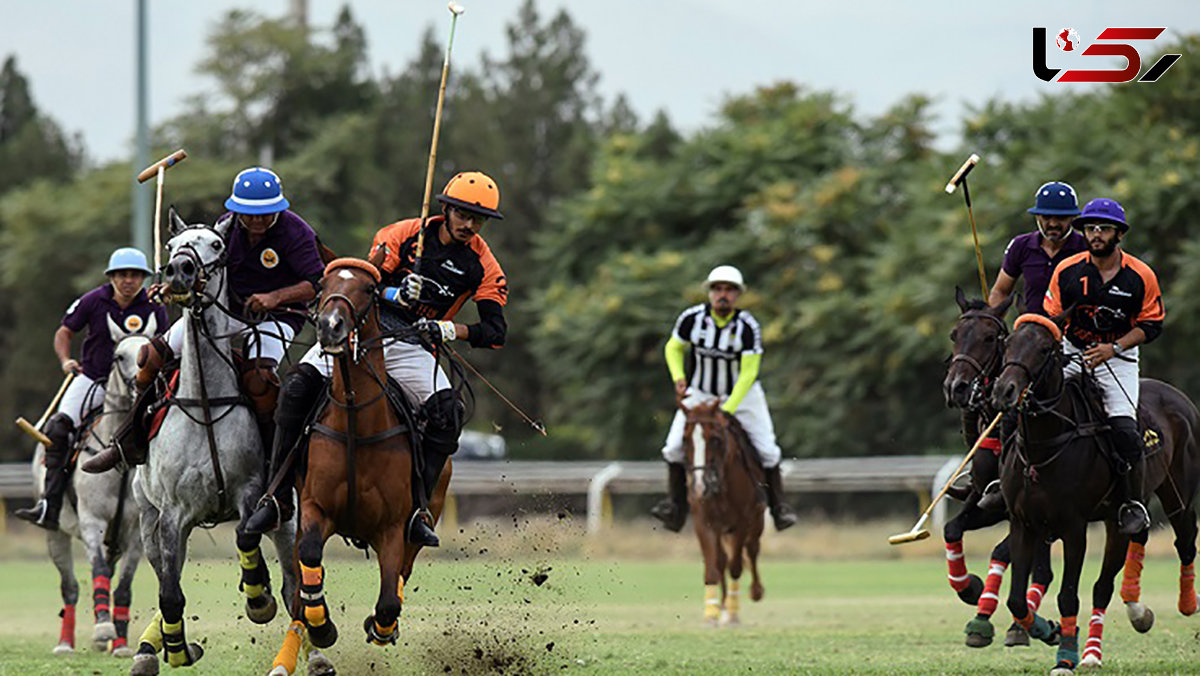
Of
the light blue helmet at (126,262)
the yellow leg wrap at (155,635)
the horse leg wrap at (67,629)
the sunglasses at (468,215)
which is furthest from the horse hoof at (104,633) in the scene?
the sunglasses at (468,215)

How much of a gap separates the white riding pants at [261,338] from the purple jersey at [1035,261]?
15.8ft

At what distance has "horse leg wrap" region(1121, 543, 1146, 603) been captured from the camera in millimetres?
14109

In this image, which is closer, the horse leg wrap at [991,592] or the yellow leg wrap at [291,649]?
the yellow leg wrap at [291,649]

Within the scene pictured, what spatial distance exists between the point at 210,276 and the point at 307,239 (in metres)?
0.89

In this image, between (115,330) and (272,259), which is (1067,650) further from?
(115,330)

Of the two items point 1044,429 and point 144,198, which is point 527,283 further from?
point 1044,429

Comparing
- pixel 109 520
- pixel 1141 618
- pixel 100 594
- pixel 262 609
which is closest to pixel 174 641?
pixel 262 609

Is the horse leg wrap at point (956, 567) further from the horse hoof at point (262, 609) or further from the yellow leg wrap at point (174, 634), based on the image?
the yellow leg wrap at point (174, 634)

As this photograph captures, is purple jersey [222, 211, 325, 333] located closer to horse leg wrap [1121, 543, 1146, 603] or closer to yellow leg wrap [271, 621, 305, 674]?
yellow leg wrap [271, 621, 305, 674]

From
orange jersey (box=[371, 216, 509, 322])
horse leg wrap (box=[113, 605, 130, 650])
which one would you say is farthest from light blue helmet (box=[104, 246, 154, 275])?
orange jersey (box=[371, 216, 509, 322])

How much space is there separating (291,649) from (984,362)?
459cm

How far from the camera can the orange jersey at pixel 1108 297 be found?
12.8 m

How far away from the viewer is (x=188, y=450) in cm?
1187

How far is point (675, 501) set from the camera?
19.2 m
